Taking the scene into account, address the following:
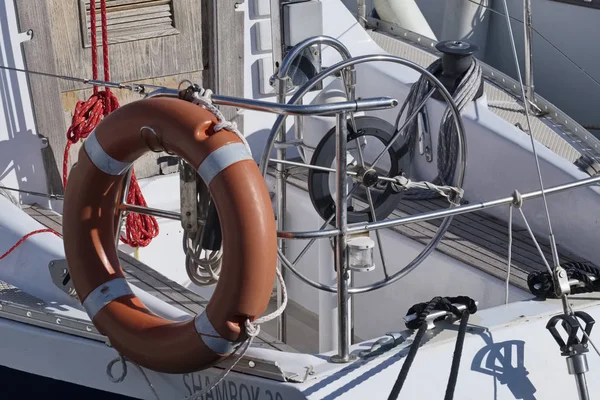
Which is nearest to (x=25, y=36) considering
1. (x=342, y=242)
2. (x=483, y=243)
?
(x=342, y=242)

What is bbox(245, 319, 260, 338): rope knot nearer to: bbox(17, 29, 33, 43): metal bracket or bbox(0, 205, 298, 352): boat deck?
bbox(0, 205, 298, 352): boat deck

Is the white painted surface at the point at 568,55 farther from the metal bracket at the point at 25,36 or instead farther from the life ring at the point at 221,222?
Result: the life ring at the point at 221,222

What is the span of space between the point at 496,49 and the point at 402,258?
6.23m

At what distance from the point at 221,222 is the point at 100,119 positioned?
1488 mm

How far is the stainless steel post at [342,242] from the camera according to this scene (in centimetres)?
231

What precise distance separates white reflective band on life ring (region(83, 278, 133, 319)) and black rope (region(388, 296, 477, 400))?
802mm

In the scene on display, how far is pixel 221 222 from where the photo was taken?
2.30 m

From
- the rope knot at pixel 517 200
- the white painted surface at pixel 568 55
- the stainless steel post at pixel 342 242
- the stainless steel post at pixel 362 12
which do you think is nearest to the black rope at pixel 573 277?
the rope knot at pixel 517 200

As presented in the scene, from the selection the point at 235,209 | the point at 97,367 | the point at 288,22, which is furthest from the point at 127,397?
the point at 288,22

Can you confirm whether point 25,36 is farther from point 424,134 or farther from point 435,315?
point 435,315

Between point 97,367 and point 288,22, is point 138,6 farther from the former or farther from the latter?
point 97,367

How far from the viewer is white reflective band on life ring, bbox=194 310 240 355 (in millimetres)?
2346

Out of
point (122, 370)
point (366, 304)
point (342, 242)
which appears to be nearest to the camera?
point (342, 242)

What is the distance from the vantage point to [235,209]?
7.40 ft
